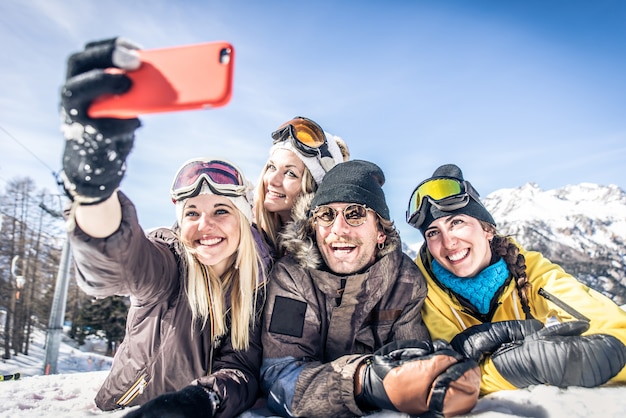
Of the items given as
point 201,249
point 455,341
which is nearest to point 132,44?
point 201,249

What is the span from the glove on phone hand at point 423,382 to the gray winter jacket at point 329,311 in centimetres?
52

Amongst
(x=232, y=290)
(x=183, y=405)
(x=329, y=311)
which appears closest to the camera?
(x=183, y=405)

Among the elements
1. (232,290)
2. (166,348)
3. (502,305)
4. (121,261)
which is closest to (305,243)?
(232,290)

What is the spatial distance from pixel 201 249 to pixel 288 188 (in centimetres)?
160

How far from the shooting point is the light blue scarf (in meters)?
3.15

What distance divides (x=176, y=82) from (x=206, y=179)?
1.43 m

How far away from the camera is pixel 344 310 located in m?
2.79

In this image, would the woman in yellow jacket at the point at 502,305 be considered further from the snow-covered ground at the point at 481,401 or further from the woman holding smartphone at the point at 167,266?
the woman holding smartphone at the point at 167,266

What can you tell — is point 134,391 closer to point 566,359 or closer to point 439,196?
point 566,359

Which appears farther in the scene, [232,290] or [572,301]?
[232,290]

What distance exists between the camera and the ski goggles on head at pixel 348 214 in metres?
3.01

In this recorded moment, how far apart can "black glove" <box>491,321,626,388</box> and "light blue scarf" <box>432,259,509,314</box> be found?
96 cm

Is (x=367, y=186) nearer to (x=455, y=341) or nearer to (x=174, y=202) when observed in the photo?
(x=455, y=341)

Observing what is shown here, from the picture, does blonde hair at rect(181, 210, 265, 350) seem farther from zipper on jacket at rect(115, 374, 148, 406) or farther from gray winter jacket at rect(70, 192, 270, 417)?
zipper on jacket at rect(115, 374, 148, 406)
